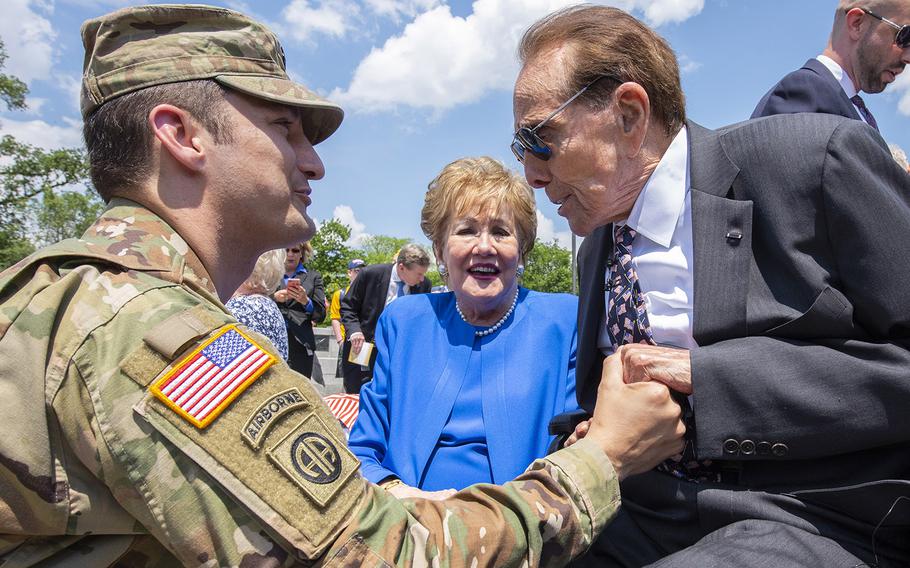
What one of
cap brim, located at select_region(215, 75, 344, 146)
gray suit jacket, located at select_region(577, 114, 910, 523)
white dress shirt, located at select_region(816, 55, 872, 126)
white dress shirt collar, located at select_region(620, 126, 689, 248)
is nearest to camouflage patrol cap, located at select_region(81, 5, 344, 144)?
cap brim, located at select_region(215, 75, 344, 146)

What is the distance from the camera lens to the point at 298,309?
22.8 feet

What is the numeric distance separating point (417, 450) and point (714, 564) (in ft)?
4.19

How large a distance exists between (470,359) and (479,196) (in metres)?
0.75

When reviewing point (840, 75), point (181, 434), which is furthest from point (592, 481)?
point (840, 75)

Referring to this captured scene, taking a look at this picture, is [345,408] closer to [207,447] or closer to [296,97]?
[296,97]

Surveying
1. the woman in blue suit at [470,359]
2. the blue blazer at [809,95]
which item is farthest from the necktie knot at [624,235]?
the blue blazer at [809,95]

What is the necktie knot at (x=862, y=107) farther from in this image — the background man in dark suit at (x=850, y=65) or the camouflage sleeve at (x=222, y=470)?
the camouflage sleeve at (x=222, y=470)

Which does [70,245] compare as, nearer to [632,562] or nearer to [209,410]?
[209,410]

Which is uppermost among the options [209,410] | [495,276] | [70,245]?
[495,276]

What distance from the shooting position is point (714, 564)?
1543mm

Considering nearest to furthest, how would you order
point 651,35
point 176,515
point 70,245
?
point 176,515 → point 70,245 → point 651,35

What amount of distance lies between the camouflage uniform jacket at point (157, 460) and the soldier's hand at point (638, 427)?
0.34 meters

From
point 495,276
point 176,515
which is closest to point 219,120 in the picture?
point 176,515

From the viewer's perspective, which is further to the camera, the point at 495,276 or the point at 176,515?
the point at 495,276
